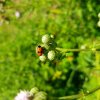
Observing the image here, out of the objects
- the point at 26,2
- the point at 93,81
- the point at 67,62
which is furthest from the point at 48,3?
the point at 93,81

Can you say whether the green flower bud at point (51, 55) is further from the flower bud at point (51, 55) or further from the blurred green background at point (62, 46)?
the blurred green background at point (62, 46)

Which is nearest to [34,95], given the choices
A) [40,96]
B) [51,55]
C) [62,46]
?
[40,96]

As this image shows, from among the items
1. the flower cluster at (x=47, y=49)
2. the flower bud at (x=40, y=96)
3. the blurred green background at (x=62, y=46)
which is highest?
the blurred green background at (x=62, y=46)

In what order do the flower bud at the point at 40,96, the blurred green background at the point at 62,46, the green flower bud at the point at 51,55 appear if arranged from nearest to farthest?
the flower bud at the point at 40,96 → the green flower bud at the point at 51,55 → the blurred green background at the point at 62,46

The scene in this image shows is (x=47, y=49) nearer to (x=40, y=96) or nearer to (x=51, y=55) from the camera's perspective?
(x=51, y=55)

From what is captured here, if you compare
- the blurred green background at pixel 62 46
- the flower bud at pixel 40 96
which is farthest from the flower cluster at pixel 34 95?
the blurred green background at pixel 62 46

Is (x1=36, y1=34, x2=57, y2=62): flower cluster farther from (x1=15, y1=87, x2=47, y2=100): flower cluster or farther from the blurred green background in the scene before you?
the blurred green background

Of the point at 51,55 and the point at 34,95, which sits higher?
the point at 51,55

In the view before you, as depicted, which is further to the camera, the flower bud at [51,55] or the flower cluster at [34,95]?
the flower bud at [51,55]
